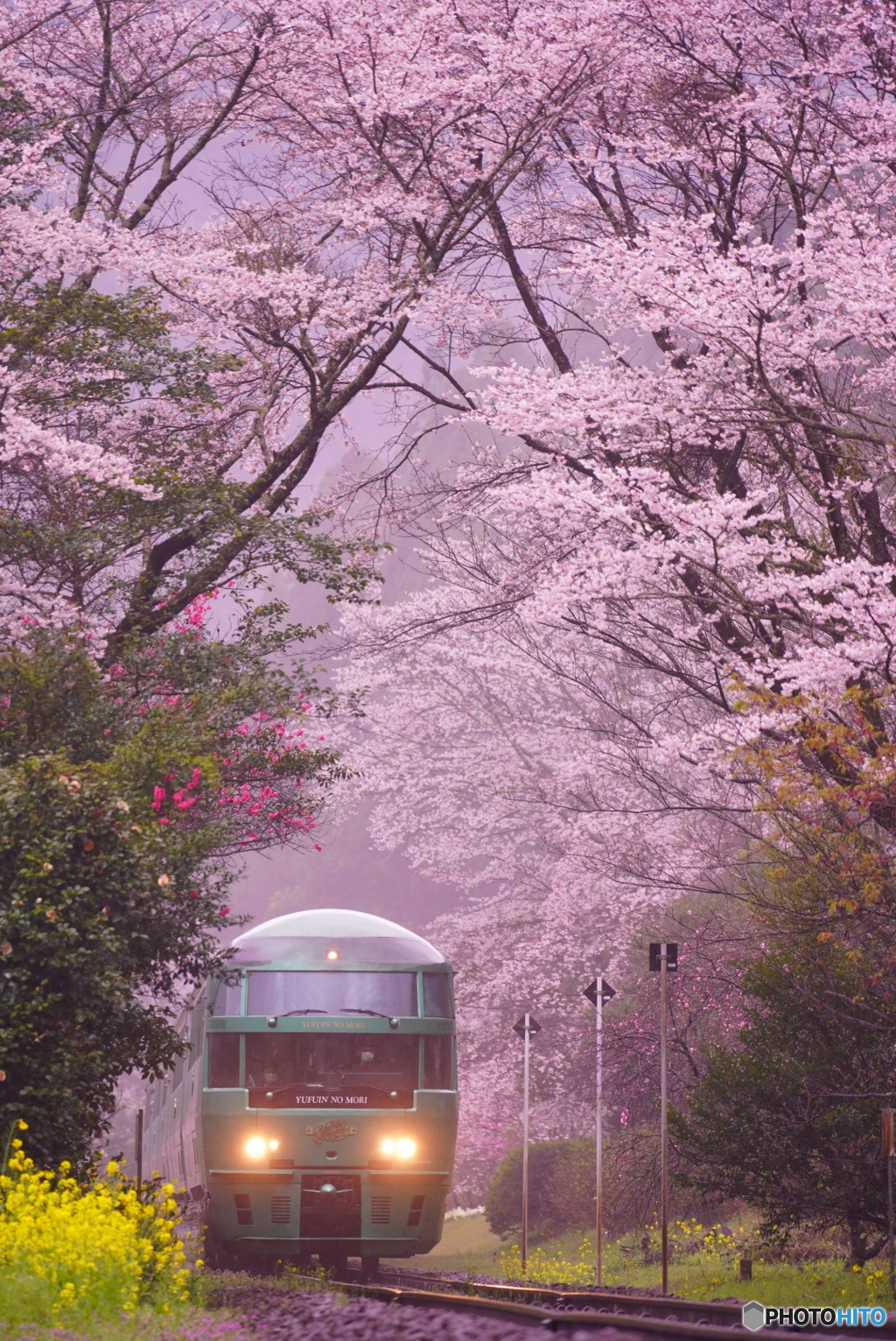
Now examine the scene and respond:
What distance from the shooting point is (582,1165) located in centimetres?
2534

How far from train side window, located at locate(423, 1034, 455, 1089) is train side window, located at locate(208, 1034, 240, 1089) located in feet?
5.66

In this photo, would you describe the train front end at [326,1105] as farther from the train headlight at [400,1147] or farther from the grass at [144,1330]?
the grass at [144,1330]

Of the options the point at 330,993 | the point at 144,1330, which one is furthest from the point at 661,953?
the point at 144,1330

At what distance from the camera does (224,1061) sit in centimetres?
1224

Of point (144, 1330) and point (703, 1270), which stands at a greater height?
point (144, 1330)

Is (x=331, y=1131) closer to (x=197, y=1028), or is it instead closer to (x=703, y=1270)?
(x=197, y=1028)

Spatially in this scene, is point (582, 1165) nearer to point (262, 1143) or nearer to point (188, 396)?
point (262, 1143)

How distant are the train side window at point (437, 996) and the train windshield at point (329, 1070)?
1.33 ft

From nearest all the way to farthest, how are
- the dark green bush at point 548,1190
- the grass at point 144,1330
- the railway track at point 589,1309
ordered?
the railway track at point 589,1309 < the grass at point 144,1330 < the dark green bush at point 548,1190

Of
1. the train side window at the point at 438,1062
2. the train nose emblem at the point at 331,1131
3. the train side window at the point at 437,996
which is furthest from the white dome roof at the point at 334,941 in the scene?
the train nose emblem at the point at 331,1131

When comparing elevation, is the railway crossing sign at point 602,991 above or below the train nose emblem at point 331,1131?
above

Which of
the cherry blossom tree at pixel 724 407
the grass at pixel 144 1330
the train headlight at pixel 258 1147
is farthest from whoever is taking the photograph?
the train headlight at pixel 258 1147

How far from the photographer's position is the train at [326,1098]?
39.6 ft

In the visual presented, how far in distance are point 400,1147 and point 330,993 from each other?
1511 millimetres
